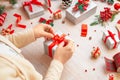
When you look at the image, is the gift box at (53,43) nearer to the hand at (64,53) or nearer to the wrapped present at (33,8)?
the hand at (64,53)

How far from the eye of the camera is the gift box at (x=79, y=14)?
797 millimetres

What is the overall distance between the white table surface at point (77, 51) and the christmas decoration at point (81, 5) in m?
0.05

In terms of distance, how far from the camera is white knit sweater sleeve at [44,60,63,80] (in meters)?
0.62

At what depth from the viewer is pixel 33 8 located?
32.7 inches

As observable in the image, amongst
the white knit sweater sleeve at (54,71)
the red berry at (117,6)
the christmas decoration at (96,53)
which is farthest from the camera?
the red berry at (117,6)

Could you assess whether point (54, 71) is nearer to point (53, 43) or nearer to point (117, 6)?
point (53, 43)

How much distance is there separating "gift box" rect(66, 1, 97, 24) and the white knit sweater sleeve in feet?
0.67

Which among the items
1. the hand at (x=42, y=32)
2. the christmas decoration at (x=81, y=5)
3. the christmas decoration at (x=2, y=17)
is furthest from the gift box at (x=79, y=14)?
the christmas decoration at (x=2, y=17)

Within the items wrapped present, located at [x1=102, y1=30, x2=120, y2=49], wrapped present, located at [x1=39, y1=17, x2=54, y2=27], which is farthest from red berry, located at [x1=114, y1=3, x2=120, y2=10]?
wrapped present, located at [x1=39, y1=17, x2=54, y2=27]

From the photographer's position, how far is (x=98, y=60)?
2.39ft

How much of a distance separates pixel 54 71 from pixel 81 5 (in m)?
0.28

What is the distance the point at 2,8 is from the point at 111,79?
0.46m

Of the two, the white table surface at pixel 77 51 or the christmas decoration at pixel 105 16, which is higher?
the christmas decoration at pixel 105 16

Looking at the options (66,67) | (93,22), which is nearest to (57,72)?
(66,67)
